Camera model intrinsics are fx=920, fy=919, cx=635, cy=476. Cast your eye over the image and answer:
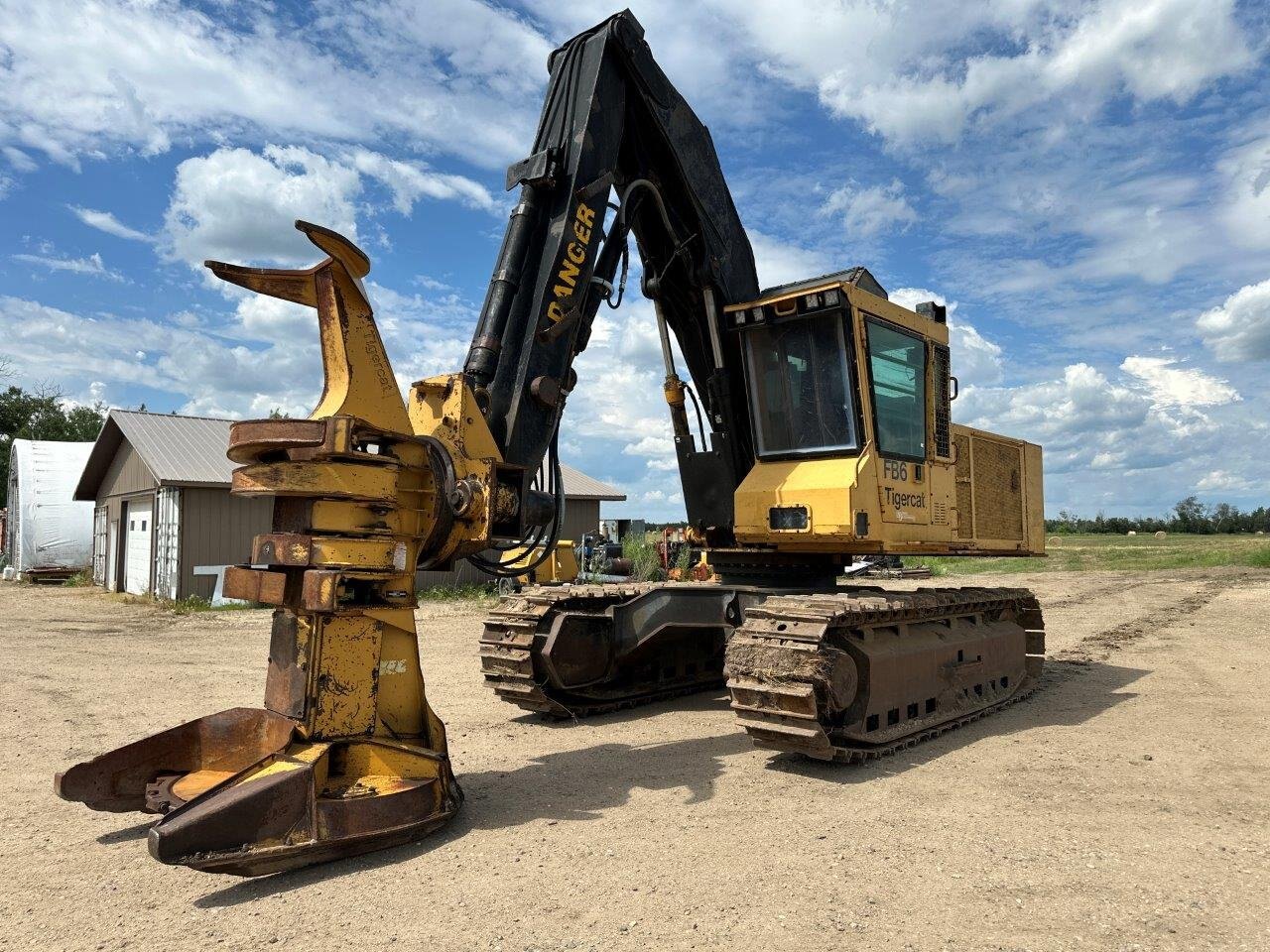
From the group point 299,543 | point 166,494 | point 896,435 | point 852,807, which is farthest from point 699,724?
point 166,494

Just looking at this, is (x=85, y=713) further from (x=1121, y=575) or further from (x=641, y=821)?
(x=1121, y=575)

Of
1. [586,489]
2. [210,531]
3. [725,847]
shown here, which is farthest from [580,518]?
[725,847]

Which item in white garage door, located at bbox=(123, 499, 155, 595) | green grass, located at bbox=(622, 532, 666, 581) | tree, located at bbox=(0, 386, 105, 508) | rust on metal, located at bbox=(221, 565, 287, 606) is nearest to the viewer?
rust on metal, located at bbox=(221, 565, 287, 606)

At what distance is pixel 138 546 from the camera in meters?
24.9

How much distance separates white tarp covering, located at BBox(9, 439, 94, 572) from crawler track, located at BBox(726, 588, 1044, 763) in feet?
102

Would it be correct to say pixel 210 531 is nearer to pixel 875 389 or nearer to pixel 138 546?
pixel 138 546

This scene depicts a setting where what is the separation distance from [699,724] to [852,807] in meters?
2.52

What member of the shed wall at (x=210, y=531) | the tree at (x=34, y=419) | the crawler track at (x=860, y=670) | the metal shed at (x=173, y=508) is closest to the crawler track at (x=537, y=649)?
the crawler track at (x=860, y=670)

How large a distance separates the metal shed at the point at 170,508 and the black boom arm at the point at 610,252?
13.4 metres

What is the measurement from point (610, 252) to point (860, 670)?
367cm

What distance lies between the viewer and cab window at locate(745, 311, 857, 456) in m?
7.67

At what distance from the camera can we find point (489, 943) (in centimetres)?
371

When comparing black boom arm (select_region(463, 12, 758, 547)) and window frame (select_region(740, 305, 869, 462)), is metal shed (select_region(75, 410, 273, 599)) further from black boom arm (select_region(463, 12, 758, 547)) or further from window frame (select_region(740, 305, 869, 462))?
window frame (select_region(740, 305, 869, 462))

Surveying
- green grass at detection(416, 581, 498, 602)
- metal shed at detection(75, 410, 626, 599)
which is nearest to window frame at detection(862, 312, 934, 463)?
metal shed at detection(75, 410, 626, 599)
